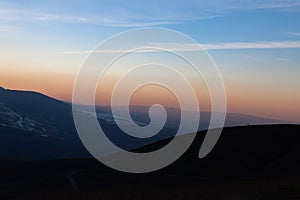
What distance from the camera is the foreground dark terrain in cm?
4259

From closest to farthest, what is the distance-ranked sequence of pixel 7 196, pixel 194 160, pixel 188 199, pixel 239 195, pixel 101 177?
pixel 239 195 < pixel 188 199 < pixel 7 196 < pixel 101 177 < pixel 194 160

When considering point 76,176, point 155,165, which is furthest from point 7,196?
point 155,165

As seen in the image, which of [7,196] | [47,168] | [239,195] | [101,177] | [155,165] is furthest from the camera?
[47,168]

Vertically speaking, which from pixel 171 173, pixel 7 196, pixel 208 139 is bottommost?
pixel 7 196

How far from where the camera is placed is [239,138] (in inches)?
4063

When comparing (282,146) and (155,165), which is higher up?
(282,146)

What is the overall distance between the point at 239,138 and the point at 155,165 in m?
30.4

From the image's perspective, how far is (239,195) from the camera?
34.6 metres

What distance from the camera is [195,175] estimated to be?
2948 inches

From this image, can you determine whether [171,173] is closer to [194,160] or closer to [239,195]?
[194,160]

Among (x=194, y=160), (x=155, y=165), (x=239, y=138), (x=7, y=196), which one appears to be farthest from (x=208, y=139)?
(x=7, y=196)

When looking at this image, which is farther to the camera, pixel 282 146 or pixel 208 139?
pixel 208 139

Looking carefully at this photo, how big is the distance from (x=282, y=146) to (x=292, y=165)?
→ 25415mm

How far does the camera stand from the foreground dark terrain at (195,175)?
42.6m
